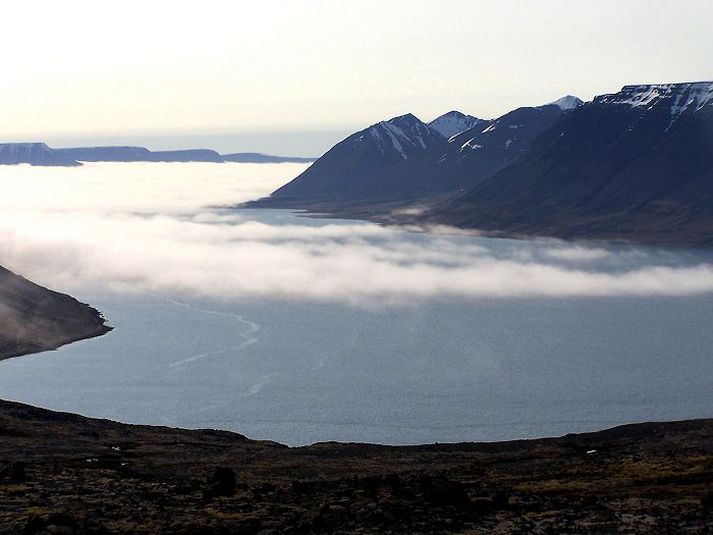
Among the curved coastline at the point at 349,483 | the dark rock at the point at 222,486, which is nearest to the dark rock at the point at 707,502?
the curved coastline at the point at 349,483

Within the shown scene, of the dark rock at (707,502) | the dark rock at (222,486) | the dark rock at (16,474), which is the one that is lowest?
the dark rock at (16,474)

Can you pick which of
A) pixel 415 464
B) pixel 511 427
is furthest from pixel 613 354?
pixel 415 464

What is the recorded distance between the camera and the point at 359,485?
5997 cm

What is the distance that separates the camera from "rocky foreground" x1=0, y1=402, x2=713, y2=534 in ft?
153

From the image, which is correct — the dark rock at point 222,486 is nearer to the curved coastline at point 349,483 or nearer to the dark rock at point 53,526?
the curved coastline at point 349,483

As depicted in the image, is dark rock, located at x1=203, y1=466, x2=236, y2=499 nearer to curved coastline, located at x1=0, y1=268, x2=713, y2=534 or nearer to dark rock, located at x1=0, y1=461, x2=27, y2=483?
curved coastline, located at x1=0, y1=268, x2=713, y2=534

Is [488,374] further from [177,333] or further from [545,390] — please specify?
[177,333]

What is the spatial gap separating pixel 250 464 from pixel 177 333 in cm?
12330

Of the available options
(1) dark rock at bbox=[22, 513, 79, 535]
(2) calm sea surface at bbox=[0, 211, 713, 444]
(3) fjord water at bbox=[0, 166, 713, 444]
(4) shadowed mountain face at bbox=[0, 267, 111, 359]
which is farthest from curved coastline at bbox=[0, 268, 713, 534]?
(4) shadowed mountain face at bbox=[0, 267, 111, 359]

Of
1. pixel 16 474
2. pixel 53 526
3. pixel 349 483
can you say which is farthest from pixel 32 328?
pixel 53 526

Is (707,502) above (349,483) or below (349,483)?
above

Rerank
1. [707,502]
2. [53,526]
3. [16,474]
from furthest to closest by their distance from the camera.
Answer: [16,474] → [707,502] → [53,526]

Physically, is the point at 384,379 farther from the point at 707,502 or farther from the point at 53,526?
the point at 53,526

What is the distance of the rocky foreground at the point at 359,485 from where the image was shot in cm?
4675
